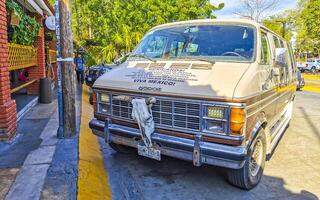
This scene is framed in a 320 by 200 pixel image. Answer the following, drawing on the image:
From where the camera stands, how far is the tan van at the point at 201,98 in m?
3.49

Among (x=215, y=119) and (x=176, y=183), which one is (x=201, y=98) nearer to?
(x=215, y=119)

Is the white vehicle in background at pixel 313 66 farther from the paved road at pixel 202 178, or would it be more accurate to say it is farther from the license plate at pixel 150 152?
the license plate at pixel 150 152

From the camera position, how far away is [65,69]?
5.38 metres

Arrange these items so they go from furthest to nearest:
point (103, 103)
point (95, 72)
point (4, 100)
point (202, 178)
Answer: point (95, 72)
point (4, 100)
point (103, 103)
point (202, 178)

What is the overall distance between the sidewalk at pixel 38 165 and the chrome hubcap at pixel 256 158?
229 cm

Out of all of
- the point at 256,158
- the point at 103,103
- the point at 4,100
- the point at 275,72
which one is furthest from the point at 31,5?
the point at 256,158

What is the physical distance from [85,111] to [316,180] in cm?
579

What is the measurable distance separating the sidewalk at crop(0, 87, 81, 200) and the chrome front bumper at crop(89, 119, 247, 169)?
873 millimetres

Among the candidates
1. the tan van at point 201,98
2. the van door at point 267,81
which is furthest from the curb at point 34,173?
the van door at point 267,81

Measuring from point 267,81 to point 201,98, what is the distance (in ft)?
4.57

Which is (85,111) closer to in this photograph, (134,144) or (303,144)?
(134,144)

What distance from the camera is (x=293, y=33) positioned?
48.3m

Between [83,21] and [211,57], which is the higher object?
[83,21]

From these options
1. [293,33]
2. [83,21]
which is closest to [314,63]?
[293,33]
